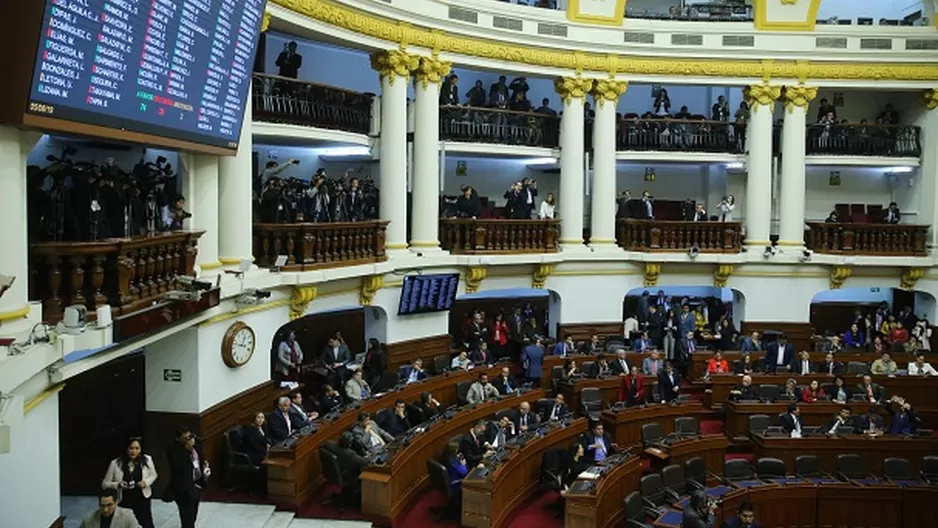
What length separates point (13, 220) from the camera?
725cm

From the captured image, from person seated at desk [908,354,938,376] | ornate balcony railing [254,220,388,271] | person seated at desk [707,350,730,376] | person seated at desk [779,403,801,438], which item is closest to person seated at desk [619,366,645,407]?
person seated at desk [707,350,730,376]

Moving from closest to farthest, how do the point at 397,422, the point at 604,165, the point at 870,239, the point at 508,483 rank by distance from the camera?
the point at 508,483
the point at 397,422
the point at 604,165
the point at 870,239

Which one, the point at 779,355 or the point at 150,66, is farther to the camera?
the point at 779,355

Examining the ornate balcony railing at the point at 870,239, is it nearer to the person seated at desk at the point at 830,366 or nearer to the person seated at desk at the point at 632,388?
the person seated at desk at the point at 830,366

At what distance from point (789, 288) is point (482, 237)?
8606 millimetres

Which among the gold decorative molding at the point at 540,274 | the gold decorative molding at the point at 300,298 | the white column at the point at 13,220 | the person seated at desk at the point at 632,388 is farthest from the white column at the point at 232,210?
the gold decorative molding at the point at 540,274

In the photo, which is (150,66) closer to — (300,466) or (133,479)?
(133,479)

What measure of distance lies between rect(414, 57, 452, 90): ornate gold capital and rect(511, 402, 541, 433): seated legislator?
7.39 metres

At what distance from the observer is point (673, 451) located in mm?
14117

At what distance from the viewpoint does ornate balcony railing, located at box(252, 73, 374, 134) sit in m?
14.7

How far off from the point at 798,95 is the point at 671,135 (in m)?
3.26

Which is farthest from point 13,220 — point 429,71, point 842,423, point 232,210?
point 842,423

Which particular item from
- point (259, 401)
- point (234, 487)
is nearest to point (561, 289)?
point (259, 401)

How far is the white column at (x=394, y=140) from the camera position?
17281 mm
